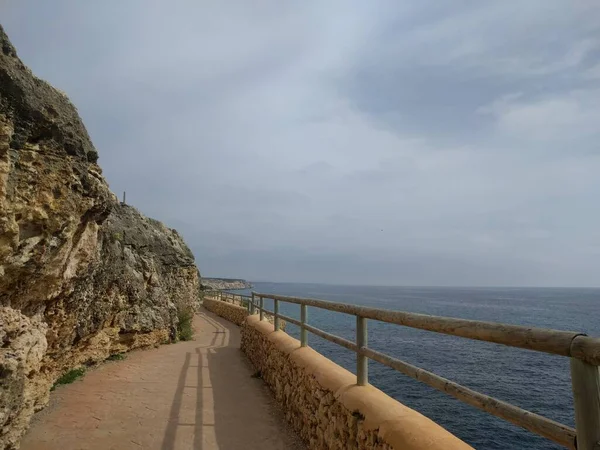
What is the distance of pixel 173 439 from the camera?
198 inches

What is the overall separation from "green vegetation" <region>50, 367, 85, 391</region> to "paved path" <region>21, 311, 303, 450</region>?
0.47 feet

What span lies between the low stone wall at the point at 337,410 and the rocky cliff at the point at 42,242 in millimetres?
3015

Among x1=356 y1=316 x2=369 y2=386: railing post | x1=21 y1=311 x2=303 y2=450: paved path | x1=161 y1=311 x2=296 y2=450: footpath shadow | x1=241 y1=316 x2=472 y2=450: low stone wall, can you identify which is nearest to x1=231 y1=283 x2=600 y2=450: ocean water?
x1=161 y1=311 x2=296 y2=450: footpath shadow

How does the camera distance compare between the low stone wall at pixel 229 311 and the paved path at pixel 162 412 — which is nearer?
the paved path at pixel 162 412

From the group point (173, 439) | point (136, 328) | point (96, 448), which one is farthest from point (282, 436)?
point (136, 328)

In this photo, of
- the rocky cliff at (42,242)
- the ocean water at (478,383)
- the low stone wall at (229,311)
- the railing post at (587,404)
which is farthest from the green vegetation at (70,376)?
the ocean water at (478,383)

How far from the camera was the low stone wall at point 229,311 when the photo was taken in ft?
59.7

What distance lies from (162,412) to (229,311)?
14.9 meters

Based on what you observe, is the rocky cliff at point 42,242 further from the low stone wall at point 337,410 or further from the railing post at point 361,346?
the railing post at point 361,346

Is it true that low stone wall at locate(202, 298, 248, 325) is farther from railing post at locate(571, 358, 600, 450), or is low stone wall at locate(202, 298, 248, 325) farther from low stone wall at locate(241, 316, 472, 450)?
railing post at locate(571, 358, 600, 450)

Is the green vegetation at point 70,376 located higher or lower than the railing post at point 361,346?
lower

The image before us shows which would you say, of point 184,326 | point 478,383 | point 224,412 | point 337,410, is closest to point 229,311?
point 184,326

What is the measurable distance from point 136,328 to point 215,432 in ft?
19.3

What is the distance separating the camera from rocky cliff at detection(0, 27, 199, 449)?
4086mm
